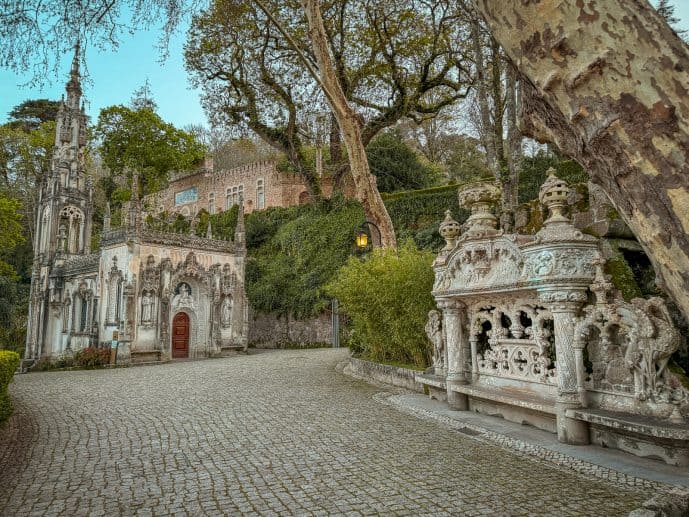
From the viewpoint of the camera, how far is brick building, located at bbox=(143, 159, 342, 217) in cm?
3822

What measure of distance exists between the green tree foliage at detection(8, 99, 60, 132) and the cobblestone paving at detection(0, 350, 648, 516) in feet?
134

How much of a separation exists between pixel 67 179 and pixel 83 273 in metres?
6.83

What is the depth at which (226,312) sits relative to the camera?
2319 cm

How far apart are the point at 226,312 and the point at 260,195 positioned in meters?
18.2

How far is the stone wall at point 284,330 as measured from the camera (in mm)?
26672

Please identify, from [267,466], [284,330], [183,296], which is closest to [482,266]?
[267,466]

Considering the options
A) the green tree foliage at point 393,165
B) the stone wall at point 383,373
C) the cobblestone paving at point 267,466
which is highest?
the green tree foliage at point 393,165

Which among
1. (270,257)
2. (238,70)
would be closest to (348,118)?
(238,70)

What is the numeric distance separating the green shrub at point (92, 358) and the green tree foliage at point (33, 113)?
3048 cm

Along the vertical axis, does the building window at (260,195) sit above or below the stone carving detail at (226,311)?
above

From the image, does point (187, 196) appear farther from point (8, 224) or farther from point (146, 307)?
point (146, 307)

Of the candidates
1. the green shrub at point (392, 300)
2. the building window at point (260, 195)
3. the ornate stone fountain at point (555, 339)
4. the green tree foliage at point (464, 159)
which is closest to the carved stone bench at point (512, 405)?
the ornate stone fountain at point (555, 339)

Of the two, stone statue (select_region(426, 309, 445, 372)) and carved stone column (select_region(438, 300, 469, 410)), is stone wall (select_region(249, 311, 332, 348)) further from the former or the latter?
carved stone column (select_region(438, 300, 469, 410))

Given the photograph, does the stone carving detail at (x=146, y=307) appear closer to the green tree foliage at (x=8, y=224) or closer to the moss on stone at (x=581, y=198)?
the green tree foliage at (x=8, y=224)
